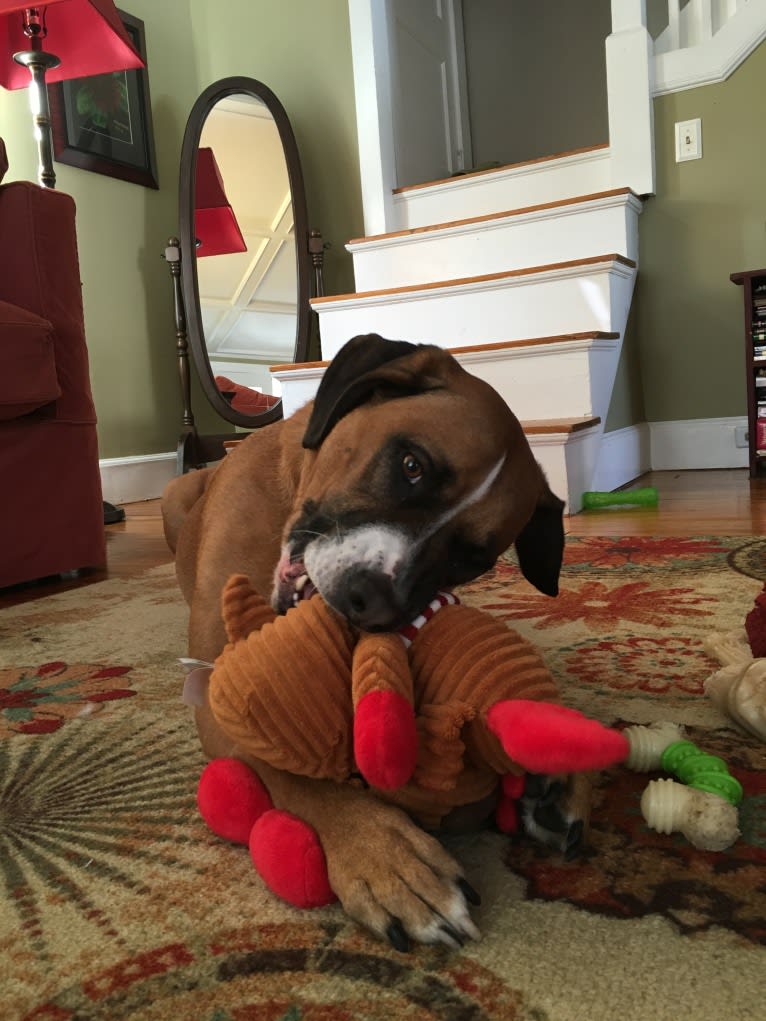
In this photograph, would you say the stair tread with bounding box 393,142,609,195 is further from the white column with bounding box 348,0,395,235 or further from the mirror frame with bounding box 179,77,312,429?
the mirror frame with bounding box 179,77,312,429

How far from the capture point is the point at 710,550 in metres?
2.19

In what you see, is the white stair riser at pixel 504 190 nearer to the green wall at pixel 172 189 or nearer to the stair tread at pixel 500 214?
the stair tread at pixel 500 214

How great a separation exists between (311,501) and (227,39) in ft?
15.4

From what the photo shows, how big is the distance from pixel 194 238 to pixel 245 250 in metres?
0.28

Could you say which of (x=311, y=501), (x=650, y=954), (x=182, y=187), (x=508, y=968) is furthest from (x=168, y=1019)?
(x=182, y=187)

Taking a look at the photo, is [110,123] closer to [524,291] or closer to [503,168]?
[503,168]

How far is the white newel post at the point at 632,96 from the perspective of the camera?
373 centimetres

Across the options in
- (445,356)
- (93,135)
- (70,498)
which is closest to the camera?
(445,356)

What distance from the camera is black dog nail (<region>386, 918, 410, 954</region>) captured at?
650mm

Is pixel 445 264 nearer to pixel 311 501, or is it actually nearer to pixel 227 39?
pixel 227 39

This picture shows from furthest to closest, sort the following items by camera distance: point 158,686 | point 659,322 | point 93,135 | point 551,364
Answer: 1. point 93,135
2. point 659,322
3. point 551,364
4. point 158,686

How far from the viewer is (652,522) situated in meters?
2.69

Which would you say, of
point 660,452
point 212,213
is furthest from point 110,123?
point 660,452

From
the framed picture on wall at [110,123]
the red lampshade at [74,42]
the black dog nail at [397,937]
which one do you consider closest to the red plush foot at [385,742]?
the black dog nail at [397,937]
